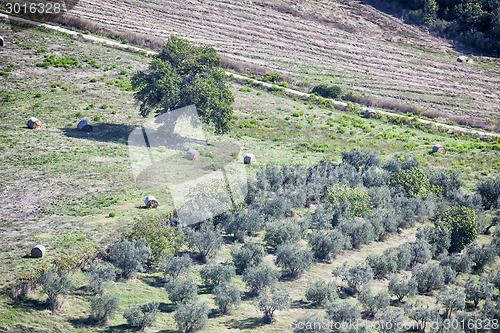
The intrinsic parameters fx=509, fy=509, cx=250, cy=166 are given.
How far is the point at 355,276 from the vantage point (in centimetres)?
3759

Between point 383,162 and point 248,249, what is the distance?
29.8m

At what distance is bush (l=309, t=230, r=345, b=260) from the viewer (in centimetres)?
4209

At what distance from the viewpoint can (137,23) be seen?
345 ft

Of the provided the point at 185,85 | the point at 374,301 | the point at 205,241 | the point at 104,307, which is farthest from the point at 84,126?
the point at 374,301

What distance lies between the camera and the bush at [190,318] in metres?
30.5

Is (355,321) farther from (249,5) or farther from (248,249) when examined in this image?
(249,5)

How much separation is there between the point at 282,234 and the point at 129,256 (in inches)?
539

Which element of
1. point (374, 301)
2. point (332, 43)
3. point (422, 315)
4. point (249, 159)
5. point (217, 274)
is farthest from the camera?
point (332, 43)

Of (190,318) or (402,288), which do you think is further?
(402,288)

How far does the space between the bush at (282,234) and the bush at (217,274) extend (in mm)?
7818

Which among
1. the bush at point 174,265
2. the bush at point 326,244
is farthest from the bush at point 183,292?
the bush at point 326,244

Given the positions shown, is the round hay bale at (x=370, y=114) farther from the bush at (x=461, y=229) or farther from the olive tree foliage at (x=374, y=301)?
the olive tree foliage at (x=374, y=301)

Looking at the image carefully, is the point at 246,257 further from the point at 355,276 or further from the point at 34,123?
the point at 34,123

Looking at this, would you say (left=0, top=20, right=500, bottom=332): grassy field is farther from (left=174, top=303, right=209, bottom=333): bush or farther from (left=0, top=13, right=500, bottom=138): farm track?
(left=0, top=13, right=500, bottom=138): farm track
